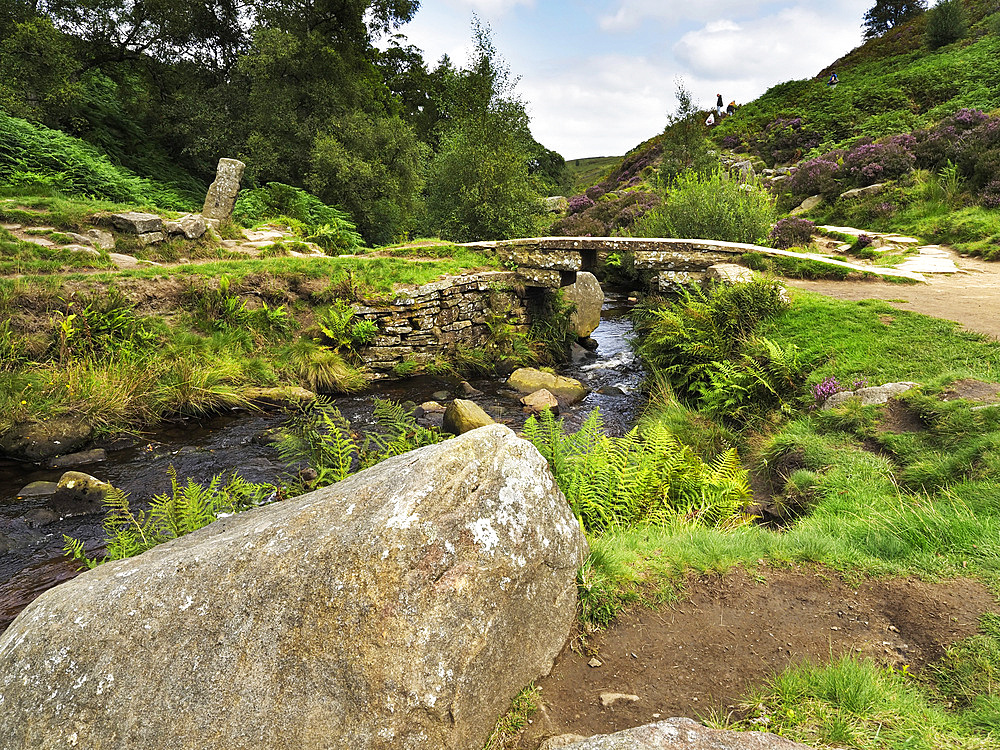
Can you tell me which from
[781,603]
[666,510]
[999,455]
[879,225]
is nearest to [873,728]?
[781,603]

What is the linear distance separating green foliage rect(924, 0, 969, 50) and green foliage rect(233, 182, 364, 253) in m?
35.2

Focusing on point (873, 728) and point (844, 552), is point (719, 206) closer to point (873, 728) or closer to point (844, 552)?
point (844, 552)

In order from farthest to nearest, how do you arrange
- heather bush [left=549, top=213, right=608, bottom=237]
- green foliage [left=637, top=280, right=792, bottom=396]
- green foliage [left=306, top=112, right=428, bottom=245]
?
heather bush [left=549, top=213, right=608, bottom=237], green foliage [left=306, top=112, right=428, bottom=245], green foliage [left=637, top=280, right=792, bottom=396]

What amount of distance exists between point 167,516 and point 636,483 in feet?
15.3

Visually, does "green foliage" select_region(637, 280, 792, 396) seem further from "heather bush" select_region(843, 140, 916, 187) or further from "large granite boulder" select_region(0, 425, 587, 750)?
"heather bush" select_region(843, 140, 916, 187)

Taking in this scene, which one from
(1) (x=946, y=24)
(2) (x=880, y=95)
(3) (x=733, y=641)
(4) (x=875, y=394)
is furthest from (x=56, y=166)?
(1) (x=946, y=24)

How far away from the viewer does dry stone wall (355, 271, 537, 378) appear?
11.9m

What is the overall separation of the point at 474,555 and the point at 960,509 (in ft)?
12.7

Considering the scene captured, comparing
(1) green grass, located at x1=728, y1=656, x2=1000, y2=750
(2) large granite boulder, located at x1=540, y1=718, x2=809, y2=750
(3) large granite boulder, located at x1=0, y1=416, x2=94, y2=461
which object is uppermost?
(2) large granite boulder, located at x1=540, y1=718, x2=809, y2=750

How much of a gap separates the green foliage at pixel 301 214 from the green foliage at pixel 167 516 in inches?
406

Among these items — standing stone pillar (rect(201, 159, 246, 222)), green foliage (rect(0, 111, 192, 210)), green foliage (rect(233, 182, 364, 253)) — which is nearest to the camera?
green foliage (rect(0, 111, 192, 210))

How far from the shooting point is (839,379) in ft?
22.0

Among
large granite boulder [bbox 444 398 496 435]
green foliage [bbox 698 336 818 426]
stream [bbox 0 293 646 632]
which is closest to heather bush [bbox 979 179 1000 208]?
stream [bbox 0 293 646 632]

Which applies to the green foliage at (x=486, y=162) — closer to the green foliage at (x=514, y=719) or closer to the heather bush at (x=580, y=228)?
the heather bush at (x=580, y=228)
